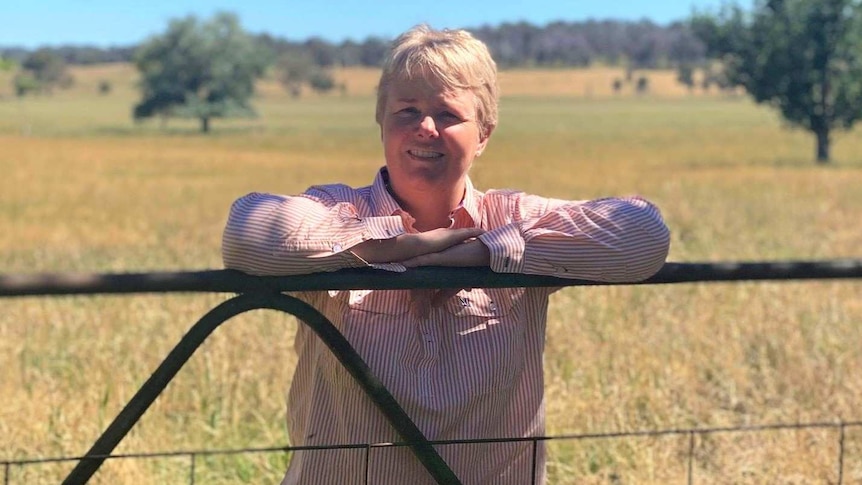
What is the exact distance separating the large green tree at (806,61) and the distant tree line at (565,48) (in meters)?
107

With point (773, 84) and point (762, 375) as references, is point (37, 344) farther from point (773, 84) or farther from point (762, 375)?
point (773, 84)

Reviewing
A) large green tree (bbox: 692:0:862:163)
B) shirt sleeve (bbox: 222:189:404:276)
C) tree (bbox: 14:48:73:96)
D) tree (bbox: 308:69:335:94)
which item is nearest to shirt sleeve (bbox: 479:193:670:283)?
shirt sleeve (bbox: 222:189:404:276)

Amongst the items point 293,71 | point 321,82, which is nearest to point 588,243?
point 321,82

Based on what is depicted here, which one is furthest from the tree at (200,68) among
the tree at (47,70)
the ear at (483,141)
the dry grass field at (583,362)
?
the ear at (483,141)

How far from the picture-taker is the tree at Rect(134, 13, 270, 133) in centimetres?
8400

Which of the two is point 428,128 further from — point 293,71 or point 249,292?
point 293,71

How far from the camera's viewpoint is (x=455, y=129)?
1938 mm

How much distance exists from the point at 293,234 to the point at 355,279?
122 mm

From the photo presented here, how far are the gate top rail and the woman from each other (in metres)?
0.03

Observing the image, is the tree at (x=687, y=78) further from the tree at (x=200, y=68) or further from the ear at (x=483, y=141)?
the ear at (x=483, y=141)

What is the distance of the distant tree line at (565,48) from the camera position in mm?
154250

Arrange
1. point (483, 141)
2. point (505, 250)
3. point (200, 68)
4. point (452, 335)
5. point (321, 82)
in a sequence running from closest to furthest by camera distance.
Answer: point (505, 250) → point (452, 335) → point (483, 141) → point (200, 68) → point (321, 82)

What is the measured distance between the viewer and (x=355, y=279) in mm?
1597

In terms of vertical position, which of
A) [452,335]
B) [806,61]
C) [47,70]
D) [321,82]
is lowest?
Result: [321,82]
